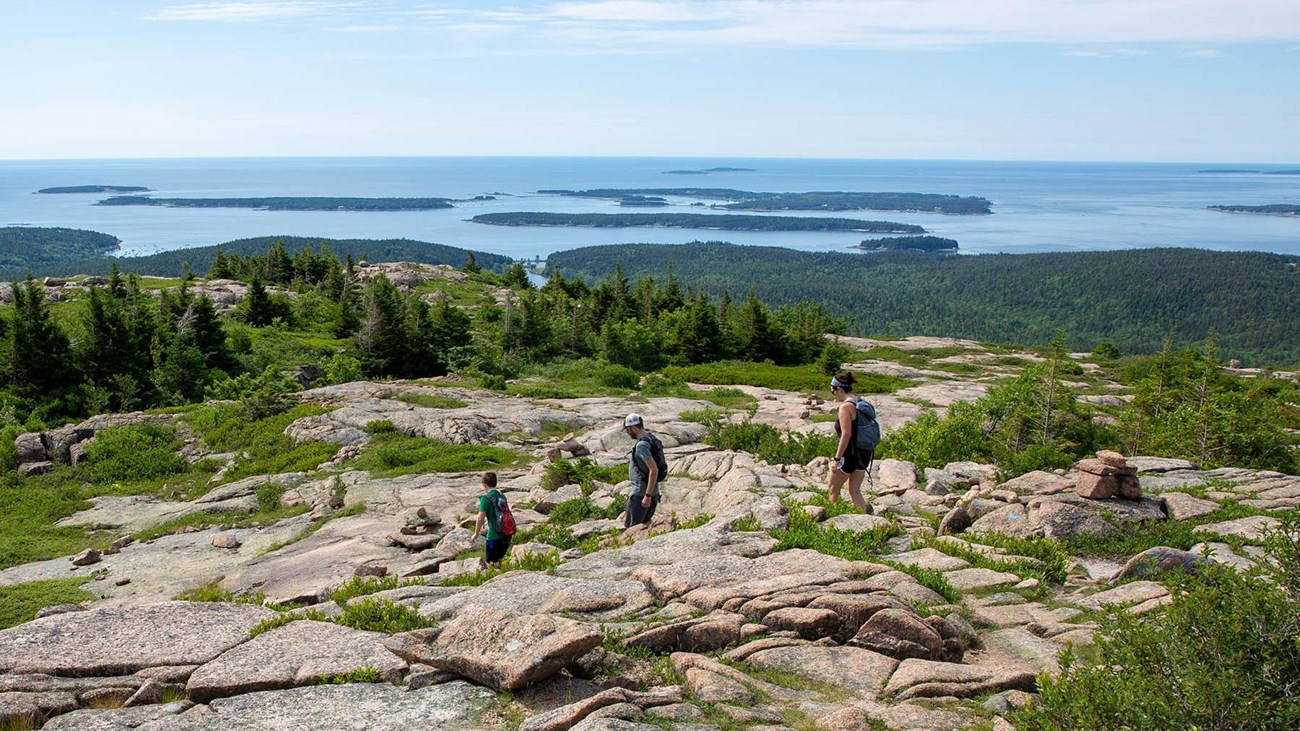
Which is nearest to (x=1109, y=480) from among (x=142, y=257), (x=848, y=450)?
(x=848, y=450)

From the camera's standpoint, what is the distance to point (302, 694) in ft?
22.5

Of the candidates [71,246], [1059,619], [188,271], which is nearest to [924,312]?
[188,271]

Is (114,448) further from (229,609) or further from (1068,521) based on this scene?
(1068,521)

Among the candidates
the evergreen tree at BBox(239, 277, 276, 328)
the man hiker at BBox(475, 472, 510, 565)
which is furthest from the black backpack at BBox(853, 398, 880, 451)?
the evergreen tree at BBox(239, 277, 276, 328)

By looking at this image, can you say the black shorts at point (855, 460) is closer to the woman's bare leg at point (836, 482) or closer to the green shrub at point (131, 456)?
the woman's bare leg at point (836, 482)

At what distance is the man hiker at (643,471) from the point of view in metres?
12.2

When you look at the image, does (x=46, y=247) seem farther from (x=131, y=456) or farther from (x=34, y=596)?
(x=34, y=596)

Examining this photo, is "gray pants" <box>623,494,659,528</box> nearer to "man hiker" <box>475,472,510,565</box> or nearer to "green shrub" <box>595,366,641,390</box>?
"man hiker" <box>475,472,510,565</box>

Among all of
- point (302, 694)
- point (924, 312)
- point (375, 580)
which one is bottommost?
point (924, 312)

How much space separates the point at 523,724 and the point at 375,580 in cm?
530

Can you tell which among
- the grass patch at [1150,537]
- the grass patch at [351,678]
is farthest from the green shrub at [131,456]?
the grass patch at [1150,537]

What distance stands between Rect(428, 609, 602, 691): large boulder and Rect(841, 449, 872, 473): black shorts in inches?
244

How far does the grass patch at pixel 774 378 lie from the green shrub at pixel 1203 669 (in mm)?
25146

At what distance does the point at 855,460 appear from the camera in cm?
1231
